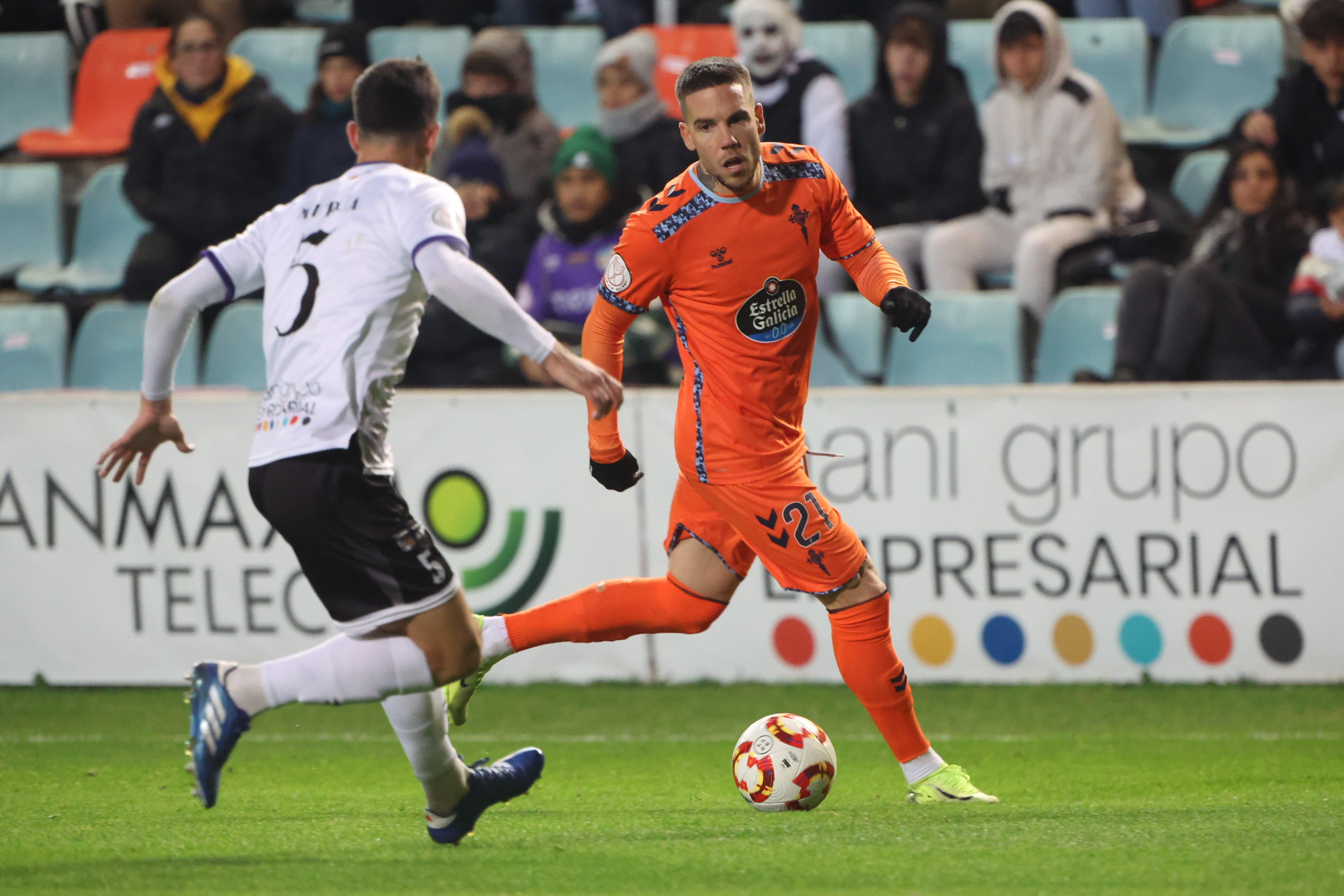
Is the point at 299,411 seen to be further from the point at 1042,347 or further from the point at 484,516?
the point at 1042,347

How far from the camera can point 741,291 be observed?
16.3 feet

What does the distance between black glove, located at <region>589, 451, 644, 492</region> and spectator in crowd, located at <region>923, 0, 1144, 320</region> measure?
506cm

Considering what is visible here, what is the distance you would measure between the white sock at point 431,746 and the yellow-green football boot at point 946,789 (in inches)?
59.8

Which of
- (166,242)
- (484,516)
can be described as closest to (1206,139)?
(484,516)

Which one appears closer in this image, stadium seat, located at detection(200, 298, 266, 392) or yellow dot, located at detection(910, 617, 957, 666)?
yellow dot, located at detection(910, 617, 957, 666)

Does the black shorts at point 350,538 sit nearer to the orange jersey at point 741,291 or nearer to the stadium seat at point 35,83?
the orange jersey at point 741,291

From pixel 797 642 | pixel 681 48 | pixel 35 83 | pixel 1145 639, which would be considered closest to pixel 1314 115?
pixel 1145 639

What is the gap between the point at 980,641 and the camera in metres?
8.02

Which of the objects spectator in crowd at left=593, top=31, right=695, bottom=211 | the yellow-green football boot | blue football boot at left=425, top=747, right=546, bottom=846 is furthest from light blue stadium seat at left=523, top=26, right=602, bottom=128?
blue football boot at left=425, top=747, right=546, bottom=846

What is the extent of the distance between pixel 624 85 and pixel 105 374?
379 centimetres

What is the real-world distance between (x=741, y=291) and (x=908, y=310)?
0.54m

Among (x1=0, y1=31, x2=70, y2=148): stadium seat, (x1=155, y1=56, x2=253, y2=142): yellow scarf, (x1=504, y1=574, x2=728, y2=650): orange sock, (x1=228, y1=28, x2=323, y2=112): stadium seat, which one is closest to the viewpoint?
(x1=504, y1=574, x2=728, y2=650): orange sock

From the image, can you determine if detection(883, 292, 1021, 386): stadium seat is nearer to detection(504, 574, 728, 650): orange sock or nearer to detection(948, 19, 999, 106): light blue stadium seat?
detection(948, 19, 999, 106): light blue stadium seat

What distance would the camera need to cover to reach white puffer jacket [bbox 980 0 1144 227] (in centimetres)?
971
